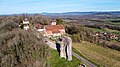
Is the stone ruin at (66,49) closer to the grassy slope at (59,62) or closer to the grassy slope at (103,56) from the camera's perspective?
the grassy slope at (59,62)

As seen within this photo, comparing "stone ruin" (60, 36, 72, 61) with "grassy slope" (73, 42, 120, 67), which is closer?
"stone ruin" (60, 36, 72, 61)

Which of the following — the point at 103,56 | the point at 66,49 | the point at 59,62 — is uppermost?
the point at 66,49

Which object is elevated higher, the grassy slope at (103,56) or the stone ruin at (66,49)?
the stone ruin at (66,49)

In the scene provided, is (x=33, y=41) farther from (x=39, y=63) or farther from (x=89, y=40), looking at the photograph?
(x=89, y=40)

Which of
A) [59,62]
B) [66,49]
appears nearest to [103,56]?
[66,49]

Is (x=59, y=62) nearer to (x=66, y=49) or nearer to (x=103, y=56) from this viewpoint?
(x=66, y=49)

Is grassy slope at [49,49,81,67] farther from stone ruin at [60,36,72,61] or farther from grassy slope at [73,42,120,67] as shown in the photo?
grassy slope at [73,42,120,67]

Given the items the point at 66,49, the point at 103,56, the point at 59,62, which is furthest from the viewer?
the point at 103,56

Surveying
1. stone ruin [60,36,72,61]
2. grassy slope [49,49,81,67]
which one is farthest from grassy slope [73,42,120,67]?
stone ruin [60,36,72,61]

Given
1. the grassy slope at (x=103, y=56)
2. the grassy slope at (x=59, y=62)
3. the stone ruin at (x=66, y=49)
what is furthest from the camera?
the grassy slope at (x=103, y=56)

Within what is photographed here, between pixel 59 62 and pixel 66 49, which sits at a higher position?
pixel 66 49

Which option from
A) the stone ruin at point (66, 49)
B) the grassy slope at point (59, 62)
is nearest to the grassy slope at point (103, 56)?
the grassy slope at point (59, 62)
